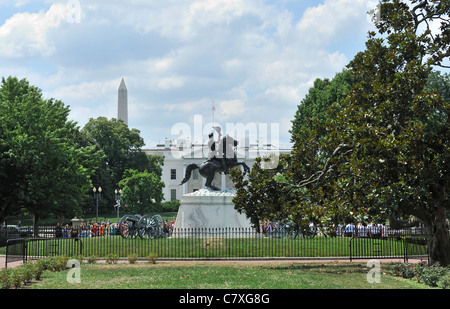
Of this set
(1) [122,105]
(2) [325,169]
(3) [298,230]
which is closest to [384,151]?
(2) [325,169]

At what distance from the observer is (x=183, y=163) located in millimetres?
107188

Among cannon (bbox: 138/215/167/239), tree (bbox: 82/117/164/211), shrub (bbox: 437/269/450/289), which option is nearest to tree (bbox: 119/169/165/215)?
tree (bbox: 82/117/164/211)

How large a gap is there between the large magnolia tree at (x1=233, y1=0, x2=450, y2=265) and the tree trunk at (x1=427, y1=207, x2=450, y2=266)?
0.03 m

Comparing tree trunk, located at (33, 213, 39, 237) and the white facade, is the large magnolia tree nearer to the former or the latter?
tree trunk, located at (33, 213, 39, 237)

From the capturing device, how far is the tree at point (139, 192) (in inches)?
2334

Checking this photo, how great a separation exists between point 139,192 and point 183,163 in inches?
1886

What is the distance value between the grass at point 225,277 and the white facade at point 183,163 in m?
68.6

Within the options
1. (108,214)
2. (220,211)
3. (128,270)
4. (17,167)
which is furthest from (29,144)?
(108,214)

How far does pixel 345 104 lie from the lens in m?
15.4

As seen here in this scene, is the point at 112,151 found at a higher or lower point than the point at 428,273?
higher

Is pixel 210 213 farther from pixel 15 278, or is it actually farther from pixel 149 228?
pixel 15 278

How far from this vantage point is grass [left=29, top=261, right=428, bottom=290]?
39.5 feet

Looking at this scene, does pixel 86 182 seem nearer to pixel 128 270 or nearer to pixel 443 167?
pixel 128 270

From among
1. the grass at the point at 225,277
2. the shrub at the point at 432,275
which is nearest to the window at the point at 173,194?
the grass at the point at 225,277
